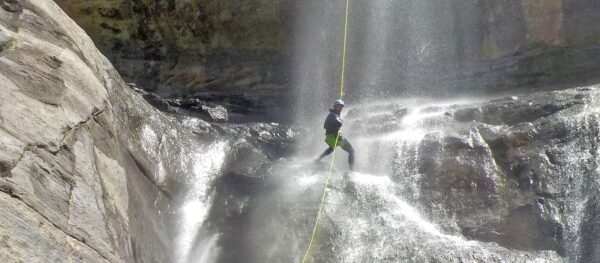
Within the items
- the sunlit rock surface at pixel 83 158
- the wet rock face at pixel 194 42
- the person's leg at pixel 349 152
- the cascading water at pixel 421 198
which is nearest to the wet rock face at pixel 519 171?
the cascading water at pixel 421 198

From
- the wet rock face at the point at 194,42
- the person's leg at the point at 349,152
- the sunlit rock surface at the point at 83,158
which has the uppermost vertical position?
the wet rock face at the point at 194,42

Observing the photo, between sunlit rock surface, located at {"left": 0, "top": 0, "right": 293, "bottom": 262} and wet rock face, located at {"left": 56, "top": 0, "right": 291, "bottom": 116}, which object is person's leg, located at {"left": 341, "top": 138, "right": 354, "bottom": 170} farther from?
wet rock face, located at {"left": 56, "top": 0, "right": 291, "bottom": 116}

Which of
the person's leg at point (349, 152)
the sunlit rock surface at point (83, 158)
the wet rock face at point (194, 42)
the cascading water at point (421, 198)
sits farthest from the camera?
the wet rock face at point (194, 42)

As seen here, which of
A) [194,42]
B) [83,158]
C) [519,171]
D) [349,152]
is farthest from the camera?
[194,42]

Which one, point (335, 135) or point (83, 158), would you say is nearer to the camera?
point (83, 158)

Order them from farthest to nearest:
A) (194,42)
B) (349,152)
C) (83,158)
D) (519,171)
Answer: (194,42), (349,152), (519,171), (83,158)

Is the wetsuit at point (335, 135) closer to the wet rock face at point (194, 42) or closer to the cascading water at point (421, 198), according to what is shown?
the cascading water at point (421, 198)

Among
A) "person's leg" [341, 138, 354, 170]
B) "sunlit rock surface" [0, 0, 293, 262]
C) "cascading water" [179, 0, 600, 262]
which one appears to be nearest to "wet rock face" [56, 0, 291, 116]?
"cascading water" [179, 0, 600, 262]

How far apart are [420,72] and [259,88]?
417 centimetres

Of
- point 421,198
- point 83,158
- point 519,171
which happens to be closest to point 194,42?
point 421,198

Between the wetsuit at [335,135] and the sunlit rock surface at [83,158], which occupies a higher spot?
the wetsuit at [335,135]

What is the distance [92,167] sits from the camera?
6.27 metres

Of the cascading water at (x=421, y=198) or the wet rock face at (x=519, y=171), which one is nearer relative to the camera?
the cascading water at (x=421, y=198)

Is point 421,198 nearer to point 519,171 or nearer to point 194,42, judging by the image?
Result: point 519,171
